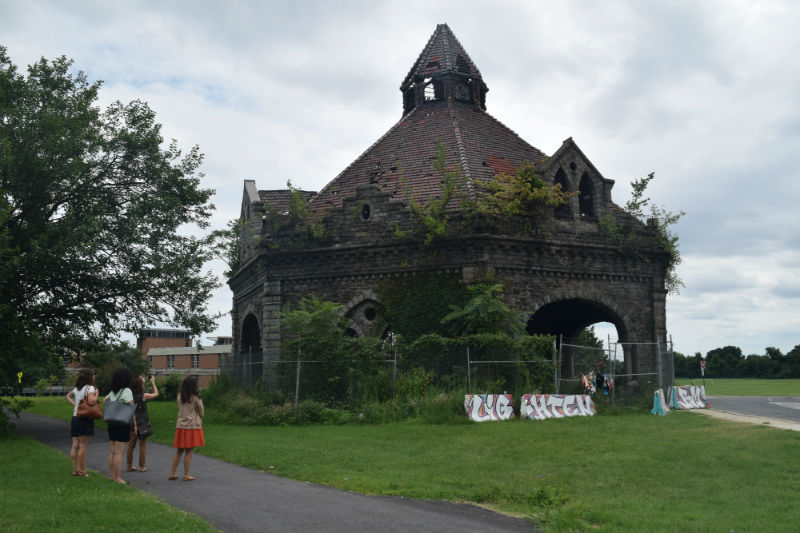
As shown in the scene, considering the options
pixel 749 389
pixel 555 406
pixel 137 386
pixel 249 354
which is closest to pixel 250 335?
pixel 249 354

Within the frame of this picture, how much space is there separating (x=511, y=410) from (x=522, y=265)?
5.72m

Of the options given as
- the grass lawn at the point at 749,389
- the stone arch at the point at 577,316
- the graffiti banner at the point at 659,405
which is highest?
the stone arch at the point at 577,316

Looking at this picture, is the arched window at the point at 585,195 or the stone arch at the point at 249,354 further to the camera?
the arched window at the point at 585,195

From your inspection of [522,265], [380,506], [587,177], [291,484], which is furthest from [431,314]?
[380,506]

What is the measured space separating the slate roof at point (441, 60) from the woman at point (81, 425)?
77.4 ft

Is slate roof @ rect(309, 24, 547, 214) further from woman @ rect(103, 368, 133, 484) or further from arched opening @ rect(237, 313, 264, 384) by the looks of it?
woman @ rect(103, 368, 133, 484)

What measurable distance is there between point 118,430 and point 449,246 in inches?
554

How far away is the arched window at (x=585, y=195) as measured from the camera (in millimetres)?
26000

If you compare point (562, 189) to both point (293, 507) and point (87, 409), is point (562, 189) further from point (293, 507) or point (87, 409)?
point (293, 507)

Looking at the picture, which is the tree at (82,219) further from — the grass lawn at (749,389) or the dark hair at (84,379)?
the grass lawn at (749,389)

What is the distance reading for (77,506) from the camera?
28.3ft

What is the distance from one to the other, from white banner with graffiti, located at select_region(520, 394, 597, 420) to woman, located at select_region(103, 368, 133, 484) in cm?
1163

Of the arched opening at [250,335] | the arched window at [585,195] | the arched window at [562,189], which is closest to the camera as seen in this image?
the arched window at [562,189]

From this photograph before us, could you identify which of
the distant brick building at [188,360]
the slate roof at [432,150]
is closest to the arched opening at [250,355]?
the slate roof at [432,150]
